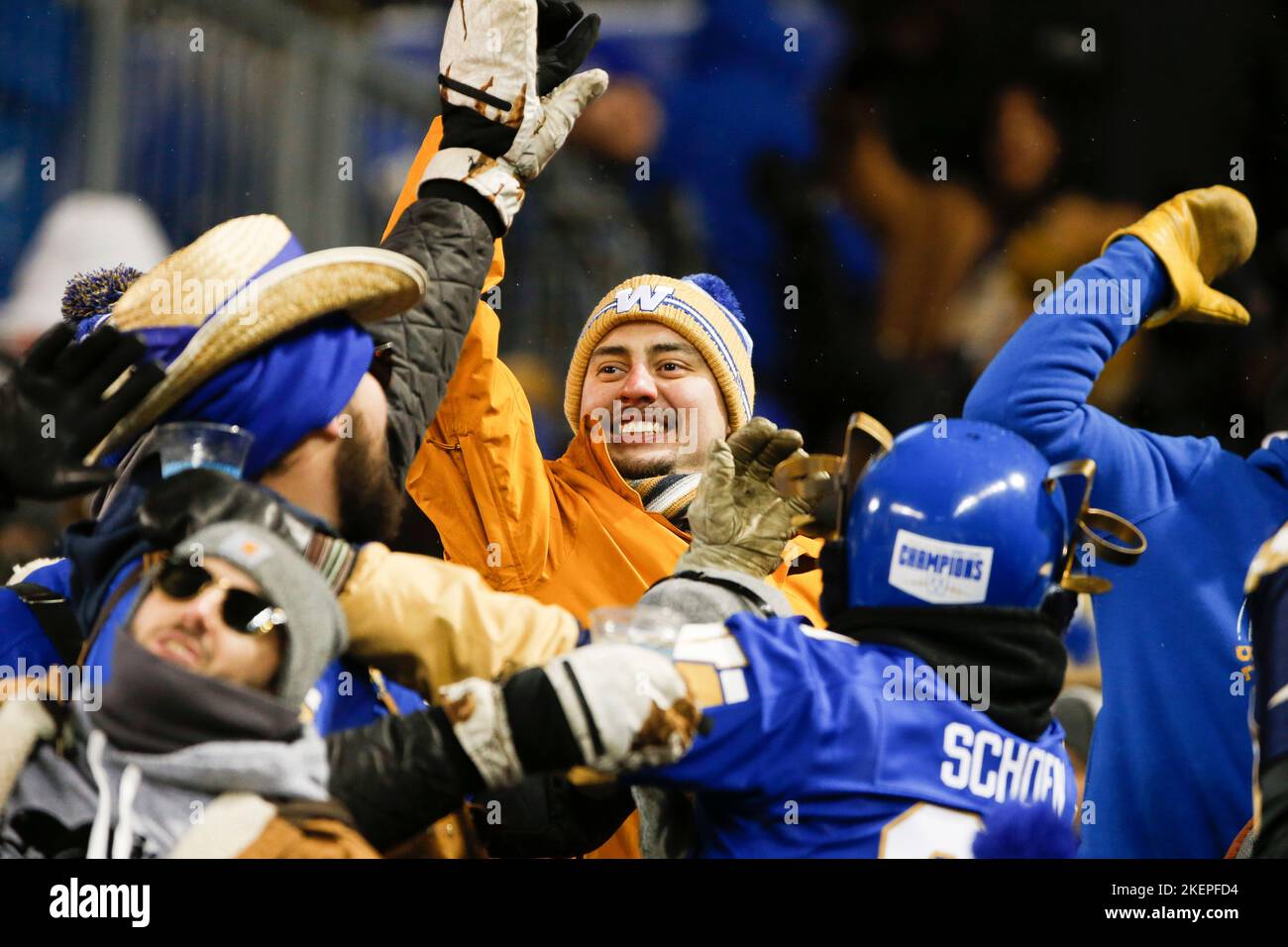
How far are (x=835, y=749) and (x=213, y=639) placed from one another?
0.76m

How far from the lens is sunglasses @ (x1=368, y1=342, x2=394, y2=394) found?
2.14 m

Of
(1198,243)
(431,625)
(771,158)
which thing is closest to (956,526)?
(431,625)

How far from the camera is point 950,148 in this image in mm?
5223

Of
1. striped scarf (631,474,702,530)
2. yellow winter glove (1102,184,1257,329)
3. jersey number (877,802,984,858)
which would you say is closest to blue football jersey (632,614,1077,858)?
jersey number (877,802,984,858)

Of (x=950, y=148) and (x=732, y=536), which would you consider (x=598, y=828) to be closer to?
(x=732, y=536)

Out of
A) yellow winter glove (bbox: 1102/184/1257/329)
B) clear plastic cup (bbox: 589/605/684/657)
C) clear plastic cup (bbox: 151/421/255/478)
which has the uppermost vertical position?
yellow winter glove (bbox: 1102/184/1257/329)

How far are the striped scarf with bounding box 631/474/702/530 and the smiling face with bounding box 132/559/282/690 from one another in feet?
5.22

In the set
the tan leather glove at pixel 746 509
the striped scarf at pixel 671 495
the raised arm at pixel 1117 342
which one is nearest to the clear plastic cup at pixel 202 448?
the tan leather glove at pixel 746 509

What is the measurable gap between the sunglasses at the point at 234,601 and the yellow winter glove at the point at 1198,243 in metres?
1.73

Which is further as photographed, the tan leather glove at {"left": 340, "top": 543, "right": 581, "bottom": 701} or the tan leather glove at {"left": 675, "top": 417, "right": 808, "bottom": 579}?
the tan leather glove at {"left": 675, "top": 417, "right": 808, "bottom": 579}

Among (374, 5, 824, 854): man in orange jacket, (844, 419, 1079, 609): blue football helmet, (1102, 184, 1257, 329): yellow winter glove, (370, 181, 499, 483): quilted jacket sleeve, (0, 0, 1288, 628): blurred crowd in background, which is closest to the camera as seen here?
(844, 419, 1079, 609): blue football helmet

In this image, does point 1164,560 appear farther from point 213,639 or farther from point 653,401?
point 213,639

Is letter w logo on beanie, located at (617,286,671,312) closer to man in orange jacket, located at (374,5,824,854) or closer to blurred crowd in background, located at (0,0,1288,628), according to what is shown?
man in orange jacket, located at (374,5,824,854)
